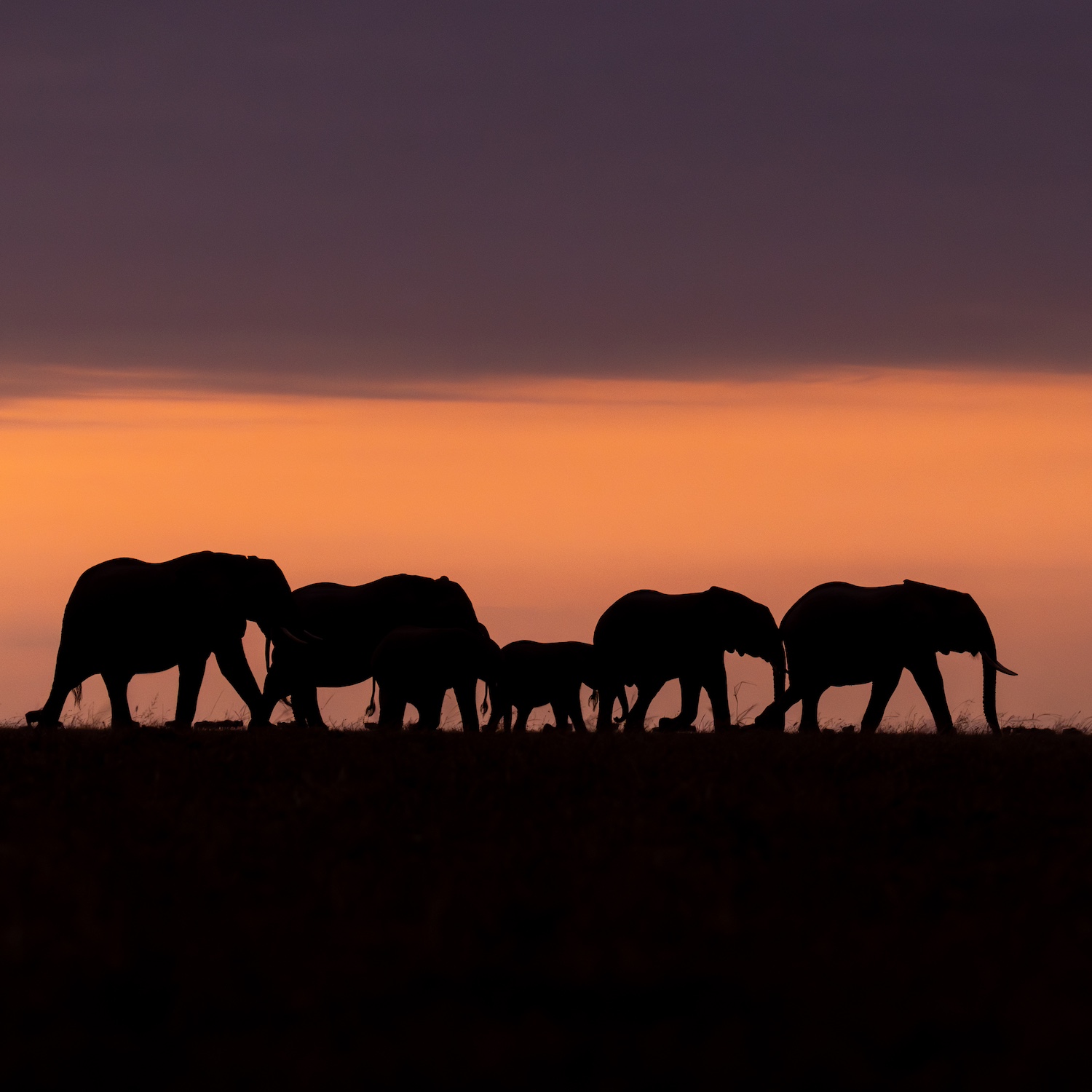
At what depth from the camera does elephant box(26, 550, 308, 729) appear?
70.8 ft

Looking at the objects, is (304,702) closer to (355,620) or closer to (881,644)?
(355,620)

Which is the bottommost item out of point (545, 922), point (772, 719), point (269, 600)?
point (545, 922)

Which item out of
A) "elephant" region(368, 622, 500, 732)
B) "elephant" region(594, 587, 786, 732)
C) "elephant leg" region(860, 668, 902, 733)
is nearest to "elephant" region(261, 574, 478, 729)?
"elephant" region(594, 587, 786, 732)

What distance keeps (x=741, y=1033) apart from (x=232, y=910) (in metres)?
3.06

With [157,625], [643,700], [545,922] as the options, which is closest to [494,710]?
[643,700]

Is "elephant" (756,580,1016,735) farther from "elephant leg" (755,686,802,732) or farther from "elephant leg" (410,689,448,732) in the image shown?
"elephant leg" (410,689,448,732)

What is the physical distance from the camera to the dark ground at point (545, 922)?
18.7 feet

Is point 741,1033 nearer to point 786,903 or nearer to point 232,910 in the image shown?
point 786,903

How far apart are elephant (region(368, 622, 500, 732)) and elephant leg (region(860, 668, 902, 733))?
5.97 m

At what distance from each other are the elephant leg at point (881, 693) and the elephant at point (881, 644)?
1 cm

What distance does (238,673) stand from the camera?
872 inches

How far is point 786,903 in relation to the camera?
8273 millimetres

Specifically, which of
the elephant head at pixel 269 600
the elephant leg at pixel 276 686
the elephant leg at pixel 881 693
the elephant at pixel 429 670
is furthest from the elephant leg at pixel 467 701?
the elephant leg at pixel 881 693

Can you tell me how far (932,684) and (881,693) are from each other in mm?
887
